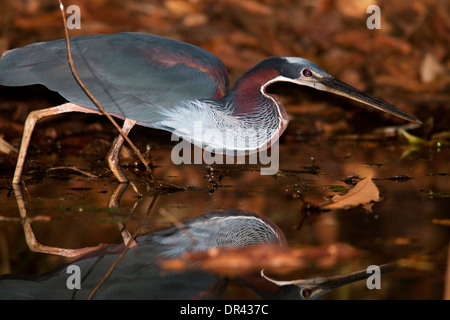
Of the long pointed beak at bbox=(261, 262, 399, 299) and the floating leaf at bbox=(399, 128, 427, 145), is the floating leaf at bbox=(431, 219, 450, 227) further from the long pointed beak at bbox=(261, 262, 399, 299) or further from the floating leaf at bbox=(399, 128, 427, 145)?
the floating leaf at bbox=(399, 128, 427, 145)

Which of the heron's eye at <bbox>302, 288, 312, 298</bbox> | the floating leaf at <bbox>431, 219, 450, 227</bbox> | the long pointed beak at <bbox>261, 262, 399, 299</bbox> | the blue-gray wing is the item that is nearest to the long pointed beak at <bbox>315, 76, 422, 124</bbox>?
the blue-gray wing

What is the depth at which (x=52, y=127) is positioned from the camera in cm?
679

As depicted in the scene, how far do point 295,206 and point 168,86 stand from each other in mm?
1393

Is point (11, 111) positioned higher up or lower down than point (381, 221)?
higher up

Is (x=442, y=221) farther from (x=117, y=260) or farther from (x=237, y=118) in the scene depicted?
(x=117, y=260)

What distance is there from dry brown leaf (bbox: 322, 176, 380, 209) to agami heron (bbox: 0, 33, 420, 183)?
84 centimetres

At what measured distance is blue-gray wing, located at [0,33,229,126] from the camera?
496cm

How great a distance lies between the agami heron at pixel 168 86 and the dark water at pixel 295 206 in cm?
35

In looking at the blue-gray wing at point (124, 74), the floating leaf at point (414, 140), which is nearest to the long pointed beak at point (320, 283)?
the blue-gray wing at point (124, 74)
